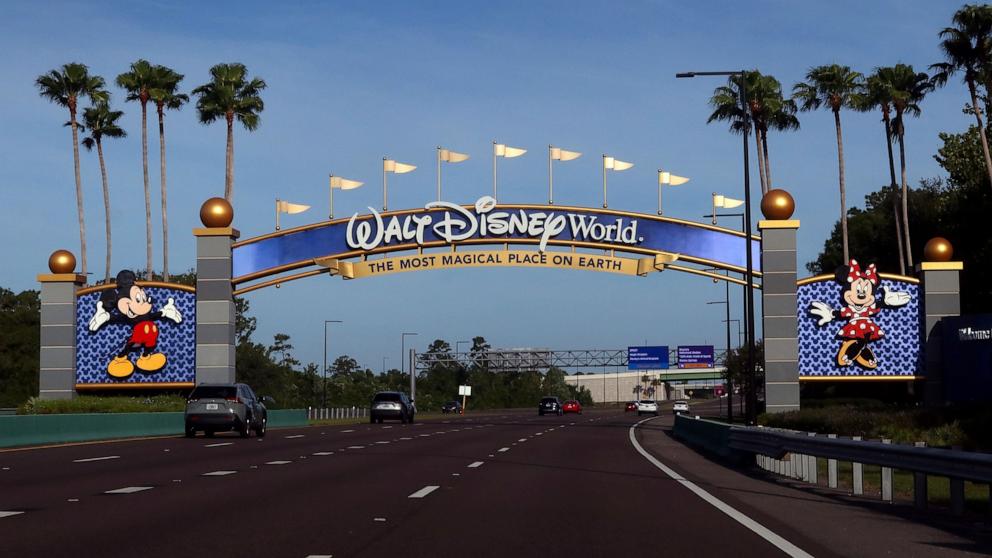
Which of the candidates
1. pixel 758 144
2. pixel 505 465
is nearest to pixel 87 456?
pixel 505 465

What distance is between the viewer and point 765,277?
1986 inches

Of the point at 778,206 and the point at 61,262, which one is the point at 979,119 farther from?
the point at 61,262

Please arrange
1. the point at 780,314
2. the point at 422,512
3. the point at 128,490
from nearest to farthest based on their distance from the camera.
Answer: the point at 422,512 < the point at 128,490 < the point at 780,314

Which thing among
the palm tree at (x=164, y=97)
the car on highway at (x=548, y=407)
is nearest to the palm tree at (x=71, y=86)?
the palm tree at (x=164, y=97)

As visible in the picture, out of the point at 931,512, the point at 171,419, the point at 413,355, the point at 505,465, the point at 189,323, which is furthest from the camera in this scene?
the point at 413,355

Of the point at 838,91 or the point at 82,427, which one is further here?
the point at 838,91

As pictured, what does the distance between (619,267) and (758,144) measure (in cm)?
2612

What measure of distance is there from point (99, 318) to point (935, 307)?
3380cm

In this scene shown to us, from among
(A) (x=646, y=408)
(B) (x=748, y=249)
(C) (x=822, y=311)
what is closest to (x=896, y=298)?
(C) (x=822, y=311)

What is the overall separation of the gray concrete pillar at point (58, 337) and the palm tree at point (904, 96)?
153 ft

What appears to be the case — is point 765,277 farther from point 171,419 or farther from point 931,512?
point 931,512

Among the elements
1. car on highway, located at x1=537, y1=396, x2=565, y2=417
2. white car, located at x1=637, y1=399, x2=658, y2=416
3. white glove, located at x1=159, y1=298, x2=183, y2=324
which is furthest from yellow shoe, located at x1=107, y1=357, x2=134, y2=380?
white car, located at x1=637, y1=399, x2=658, y2=416

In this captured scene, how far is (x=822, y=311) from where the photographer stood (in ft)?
169

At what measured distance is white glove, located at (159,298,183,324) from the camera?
177ft
